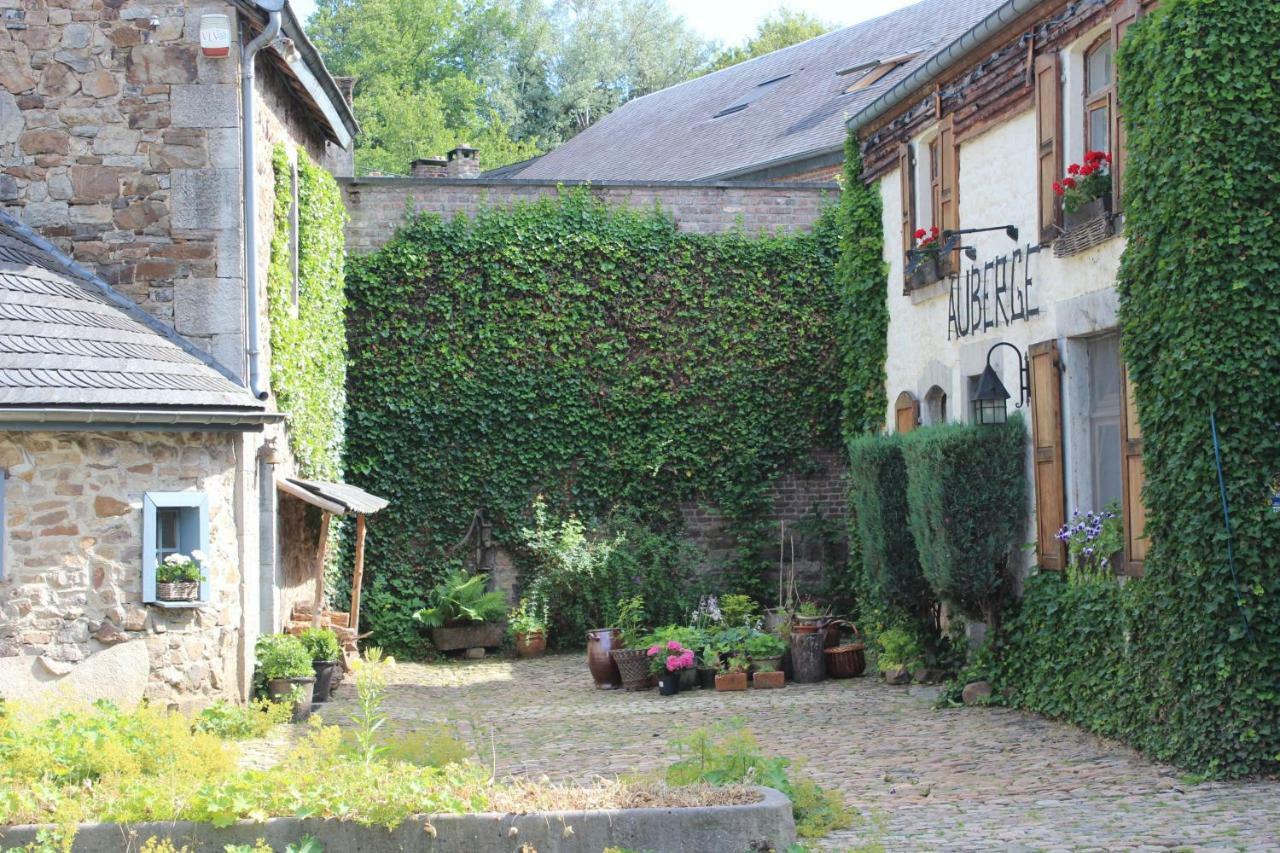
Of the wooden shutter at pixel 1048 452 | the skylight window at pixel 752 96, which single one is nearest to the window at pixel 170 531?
the wooden shutter at pixel 1048 452

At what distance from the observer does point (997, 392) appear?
36.0ft

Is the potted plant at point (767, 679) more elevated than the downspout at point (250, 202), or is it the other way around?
the downspout at point (250, 202)

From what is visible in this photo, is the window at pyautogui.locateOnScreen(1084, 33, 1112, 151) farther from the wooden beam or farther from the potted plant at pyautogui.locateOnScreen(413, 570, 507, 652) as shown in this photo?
the potted plant at pyautogui.locateOnScreen(413, 570, 507, 652)

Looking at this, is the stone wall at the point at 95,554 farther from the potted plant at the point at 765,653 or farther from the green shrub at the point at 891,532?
the green shrub at the point at 891,532

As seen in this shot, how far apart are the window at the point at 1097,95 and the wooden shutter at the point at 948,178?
2245 millimetres

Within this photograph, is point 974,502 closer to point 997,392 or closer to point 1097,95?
point 997,392

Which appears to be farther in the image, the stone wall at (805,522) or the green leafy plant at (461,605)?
the stone wall at (805,522)

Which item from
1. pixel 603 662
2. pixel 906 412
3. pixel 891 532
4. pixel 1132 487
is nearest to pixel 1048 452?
pixel 1132 487

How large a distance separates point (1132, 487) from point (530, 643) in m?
8.20

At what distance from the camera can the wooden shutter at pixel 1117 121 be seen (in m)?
9.20

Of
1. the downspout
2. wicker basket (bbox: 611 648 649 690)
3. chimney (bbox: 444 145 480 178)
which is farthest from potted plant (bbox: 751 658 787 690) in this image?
chimney (bbox: 444 145 480 178)

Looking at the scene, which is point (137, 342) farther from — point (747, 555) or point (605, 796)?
point (747, 555)


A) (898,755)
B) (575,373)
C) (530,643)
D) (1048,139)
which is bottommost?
(898,755)

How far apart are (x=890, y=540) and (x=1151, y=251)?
440 centimetres
